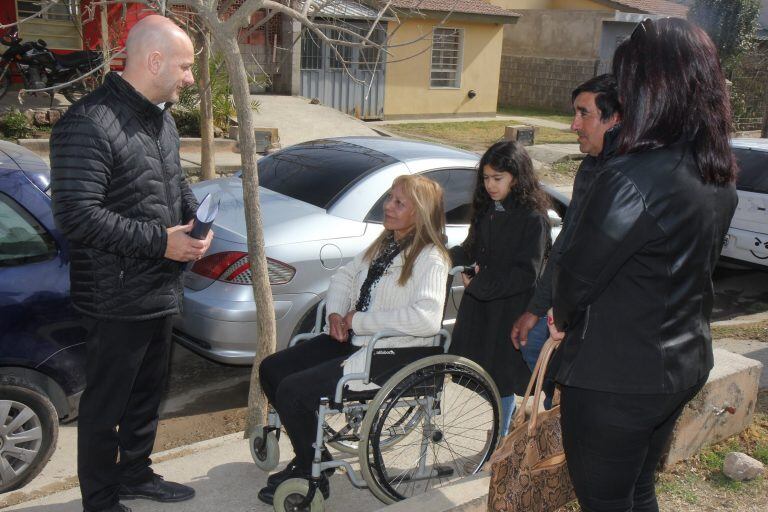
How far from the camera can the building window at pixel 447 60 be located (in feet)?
69.4

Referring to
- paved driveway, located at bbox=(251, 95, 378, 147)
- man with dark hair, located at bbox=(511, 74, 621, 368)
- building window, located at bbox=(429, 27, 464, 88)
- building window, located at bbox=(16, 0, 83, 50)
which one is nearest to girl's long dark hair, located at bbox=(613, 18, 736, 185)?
man with dark hair, located at bbox=(511, 74, 621, 368)

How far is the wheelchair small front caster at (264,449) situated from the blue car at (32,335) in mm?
931

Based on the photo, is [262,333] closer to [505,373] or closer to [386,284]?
[386,284]

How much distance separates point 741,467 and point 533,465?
1610 mm

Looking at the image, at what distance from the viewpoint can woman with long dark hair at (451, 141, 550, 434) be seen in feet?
12.2

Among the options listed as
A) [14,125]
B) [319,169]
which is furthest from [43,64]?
[319,169]

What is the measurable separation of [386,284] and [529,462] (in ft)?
3.50

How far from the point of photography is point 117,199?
9.74 feet

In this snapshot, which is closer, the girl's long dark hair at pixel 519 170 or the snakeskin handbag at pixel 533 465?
the snakeskin handbag at pixel 533 465

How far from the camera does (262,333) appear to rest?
157 inches

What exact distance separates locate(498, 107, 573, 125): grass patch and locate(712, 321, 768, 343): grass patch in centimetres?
1658

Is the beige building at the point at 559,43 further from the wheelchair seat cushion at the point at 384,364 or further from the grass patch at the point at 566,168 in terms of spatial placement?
the wheelchair seat cushion at the point at 384,364

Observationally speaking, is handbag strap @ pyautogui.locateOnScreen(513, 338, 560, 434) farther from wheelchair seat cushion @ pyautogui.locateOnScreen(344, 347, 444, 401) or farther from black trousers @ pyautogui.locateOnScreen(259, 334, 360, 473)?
black trousers @ pyautogui.locateOnScreen(259, 334, 360, 473)

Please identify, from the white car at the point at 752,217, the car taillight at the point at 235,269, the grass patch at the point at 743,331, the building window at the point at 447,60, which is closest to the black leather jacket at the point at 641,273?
the car taillight at the point at 235,269
